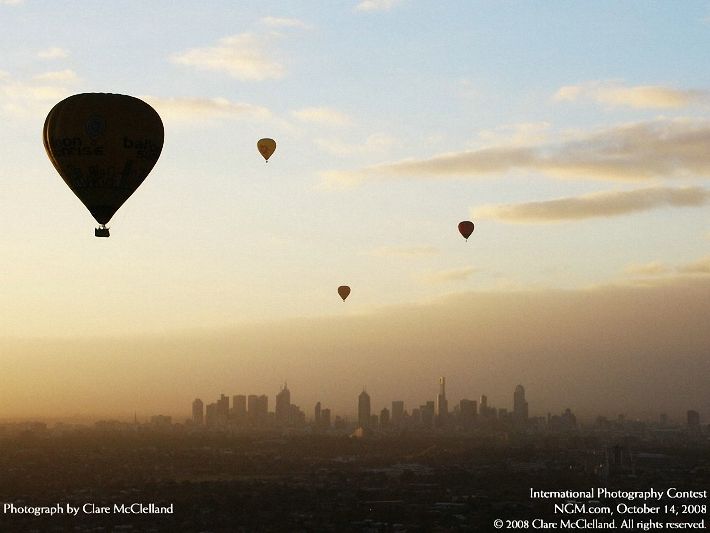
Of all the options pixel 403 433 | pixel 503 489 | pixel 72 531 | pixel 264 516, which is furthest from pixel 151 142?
pixel 403 433

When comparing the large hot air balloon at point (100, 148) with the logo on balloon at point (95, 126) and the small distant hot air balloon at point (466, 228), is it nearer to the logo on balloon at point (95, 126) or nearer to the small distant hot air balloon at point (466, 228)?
the logo on balloon at point (95, 126)

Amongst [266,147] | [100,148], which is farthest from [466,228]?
[100,148]

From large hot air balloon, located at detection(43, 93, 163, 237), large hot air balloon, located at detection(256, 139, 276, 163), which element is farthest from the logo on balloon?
large hot air balloon, located at detection(256, 139, 276, 163)

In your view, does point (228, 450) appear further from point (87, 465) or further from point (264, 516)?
point (264, 516)

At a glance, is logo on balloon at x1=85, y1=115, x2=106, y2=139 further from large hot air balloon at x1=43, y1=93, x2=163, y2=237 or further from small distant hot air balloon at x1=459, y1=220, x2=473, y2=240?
small distant hot air balloon at x1=459, y1=220, x2=473, y2=240

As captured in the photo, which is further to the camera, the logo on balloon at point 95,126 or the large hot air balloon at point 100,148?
the logo on balloon at point 95,126

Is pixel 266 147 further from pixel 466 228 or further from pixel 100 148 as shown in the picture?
pixel 100 148

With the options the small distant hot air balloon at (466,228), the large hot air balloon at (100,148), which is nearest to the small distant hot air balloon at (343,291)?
the small distant hot air balloon at (466,228)
